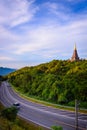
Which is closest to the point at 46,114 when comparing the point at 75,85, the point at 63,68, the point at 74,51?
the point at 75,85

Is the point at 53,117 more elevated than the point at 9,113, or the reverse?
the point at 9,113

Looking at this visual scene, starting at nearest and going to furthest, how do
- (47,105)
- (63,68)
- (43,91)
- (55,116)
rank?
(55,116) < (47,105) < (43,91) < (63,68)

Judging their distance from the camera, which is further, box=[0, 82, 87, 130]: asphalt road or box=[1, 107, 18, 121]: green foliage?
box=[0, 82, 87, 130]: asphalt road

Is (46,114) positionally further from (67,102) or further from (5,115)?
(5,115)

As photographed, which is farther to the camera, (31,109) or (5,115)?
(31,109)

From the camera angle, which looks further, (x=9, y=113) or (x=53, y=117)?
(x=53, y=117)

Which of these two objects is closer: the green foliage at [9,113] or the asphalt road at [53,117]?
the green foliage at [9,113]

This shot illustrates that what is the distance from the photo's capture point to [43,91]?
6297 centimetres

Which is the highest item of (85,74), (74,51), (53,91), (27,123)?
(74,51)

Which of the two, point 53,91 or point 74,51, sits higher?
point 74,51

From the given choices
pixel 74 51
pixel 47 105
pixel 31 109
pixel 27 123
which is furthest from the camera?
pixel 74 51

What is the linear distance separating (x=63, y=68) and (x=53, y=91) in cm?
3039

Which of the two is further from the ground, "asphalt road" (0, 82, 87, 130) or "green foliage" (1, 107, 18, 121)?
"green foliage" (1, 107, 18, 121)

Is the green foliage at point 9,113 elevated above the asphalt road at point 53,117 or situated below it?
above
